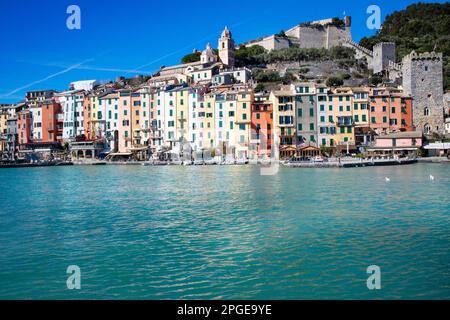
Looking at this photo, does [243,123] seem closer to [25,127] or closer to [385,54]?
[385,54]

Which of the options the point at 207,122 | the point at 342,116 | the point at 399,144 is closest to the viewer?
the point at 399,144

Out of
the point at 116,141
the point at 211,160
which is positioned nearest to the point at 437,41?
the point at 211,160

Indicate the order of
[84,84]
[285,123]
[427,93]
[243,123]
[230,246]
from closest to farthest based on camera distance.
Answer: [230,246], [285,123], [243,123], [427,93], [84,84]

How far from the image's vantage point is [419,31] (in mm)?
105750

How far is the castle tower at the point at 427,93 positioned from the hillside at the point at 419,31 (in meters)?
11.0

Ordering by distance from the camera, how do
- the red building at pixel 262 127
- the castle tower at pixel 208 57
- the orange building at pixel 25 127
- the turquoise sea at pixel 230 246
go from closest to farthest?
the turquoise sea at pixel 230 246 < the red building at pixel 262 127 < the orange building at pixel 25 127 < the castle tower at pixel 208 57

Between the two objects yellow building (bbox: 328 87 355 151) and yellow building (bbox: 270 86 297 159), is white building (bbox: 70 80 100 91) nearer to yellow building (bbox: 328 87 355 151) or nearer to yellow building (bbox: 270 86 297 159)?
yellow building (bbox: 270 86 297 159)

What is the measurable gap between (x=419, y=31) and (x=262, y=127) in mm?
61842

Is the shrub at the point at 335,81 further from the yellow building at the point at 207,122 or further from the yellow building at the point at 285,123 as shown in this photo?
the yellow building at the point at 207,122

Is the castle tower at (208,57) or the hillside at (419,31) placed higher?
the hillside at (419,31)

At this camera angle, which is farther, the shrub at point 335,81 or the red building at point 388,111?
the shrub at point 335,81

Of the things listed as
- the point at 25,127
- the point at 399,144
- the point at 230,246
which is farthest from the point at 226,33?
the point at 230,246

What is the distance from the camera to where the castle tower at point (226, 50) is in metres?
98.2
